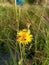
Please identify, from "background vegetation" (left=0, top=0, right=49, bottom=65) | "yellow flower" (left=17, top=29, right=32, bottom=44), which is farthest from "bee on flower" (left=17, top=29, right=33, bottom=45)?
"background vegetation" (left=0, top=0, right=49, bottom=65)

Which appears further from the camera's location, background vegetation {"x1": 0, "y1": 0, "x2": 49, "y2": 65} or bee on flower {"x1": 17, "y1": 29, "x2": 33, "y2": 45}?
background vegetation {"x1": 0, "y1": 0, "x2": 49, "y2": 65}

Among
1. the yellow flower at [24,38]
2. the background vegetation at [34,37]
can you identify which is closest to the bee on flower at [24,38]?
the yellow flower at [24,38]

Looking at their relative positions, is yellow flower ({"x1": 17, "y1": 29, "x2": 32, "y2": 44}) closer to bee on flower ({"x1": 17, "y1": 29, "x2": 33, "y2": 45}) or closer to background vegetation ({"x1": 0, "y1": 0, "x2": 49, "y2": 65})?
bee on flower ({"x1": 17, "y1": 29, "x2": 33, "y2": 45})

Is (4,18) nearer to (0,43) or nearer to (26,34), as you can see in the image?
(0,43)

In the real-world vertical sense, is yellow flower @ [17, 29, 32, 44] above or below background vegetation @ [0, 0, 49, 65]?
above

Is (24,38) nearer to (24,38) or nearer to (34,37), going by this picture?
(24,38)

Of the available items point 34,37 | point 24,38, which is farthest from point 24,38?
point 34,37

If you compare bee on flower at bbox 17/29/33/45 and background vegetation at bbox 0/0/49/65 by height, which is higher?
bee on flower at bbox 17/29/33/45

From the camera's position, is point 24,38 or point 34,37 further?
point 34,37

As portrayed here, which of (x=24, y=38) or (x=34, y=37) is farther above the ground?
(x=24, y=38)

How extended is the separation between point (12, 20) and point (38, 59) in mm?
968

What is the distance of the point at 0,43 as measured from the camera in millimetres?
2643

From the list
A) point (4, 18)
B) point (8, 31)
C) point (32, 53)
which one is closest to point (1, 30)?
point (8, 31)

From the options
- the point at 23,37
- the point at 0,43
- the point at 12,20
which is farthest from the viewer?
the point at 12,20
